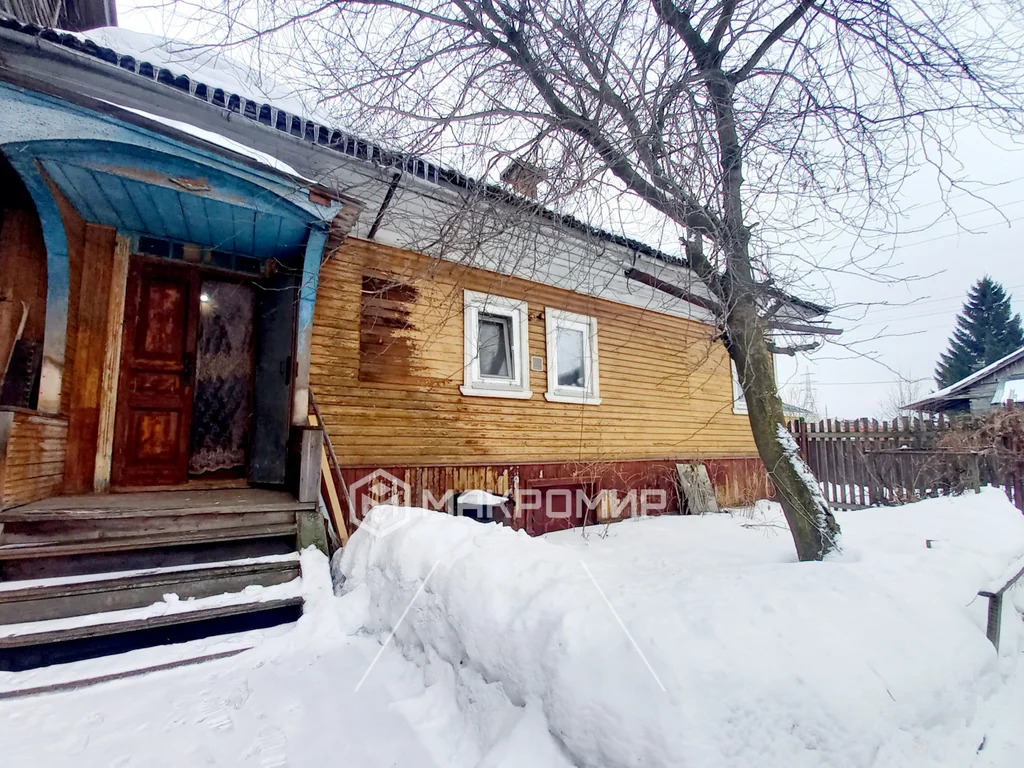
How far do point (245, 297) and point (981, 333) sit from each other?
39574 mm

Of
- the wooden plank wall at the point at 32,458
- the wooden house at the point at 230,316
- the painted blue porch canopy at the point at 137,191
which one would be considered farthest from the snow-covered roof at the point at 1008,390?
the wooden plank wall at the point at 32,458

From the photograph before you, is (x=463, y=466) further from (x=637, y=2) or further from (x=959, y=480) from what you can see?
(x=959, y=480)

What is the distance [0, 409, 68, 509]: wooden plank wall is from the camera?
2.99 m

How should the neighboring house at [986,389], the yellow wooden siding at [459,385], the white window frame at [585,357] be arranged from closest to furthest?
the yellow wooden siding at [459,385], the white window frame at [585,357], the neighboring house at [986,389]

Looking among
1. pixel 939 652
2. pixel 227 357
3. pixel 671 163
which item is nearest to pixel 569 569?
pixel 939 652

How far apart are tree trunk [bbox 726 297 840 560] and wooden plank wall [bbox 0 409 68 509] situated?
16.1 feet

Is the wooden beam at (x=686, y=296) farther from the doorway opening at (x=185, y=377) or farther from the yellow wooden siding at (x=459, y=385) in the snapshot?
the doorway opening at (x=185, y=377)

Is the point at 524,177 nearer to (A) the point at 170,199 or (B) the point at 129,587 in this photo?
(A) the point at 170,199

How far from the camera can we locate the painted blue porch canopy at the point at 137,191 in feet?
9.64

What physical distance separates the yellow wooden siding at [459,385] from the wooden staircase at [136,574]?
1.83 m

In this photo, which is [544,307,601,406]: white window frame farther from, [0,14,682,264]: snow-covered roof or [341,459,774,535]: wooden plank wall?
[0,14,682,264]: snow-covered roof

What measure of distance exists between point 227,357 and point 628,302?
19.3 feet

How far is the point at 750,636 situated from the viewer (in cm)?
189

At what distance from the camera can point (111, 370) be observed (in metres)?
4.13
